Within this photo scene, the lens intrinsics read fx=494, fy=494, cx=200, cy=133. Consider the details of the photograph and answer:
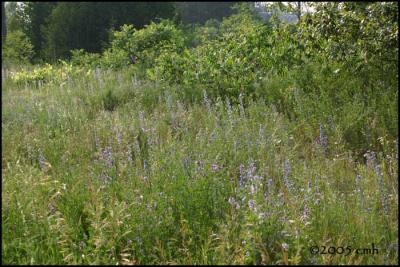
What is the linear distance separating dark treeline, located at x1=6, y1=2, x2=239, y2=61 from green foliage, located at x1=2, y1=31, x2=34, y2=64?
22 cm

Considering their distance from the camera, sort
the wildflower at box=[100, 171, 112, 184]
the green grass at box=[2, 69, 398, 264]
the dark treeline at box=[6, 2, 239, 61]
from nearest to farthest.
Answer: the green grass at box=[2, 69, 398, 264] < the wildflower at box=[100, 171, 112, 184] < the dark treeline at box=[6, 2, 239, 61]

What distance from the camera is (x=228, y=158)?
13.0 feet

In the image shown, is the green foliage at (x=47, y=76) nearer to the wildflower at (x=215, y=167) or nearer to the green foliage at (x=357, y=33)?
the green foliage at (x=357, y=33)

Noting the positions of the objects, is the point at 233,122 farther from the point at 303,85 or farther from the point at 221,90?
the point at 221,90

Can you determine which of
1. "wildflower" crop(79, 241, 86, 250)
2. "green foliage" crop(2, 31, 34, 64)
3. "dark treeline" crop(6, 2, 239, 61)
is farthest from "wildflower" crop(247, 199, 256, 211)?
"green foliage" crop(2, 31, 34, 64)

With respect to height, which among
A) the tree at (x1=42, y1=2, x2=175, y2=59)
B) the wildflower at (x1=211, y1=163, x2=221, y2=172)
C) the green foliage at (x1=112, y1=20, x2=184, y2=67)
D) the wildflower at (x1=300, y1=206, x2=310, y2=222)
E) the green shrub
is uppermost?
the tree at (x1=42, y1=2, x2=175, y2=59)

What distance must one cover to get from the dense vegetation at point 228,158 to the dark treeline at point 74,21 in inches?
112

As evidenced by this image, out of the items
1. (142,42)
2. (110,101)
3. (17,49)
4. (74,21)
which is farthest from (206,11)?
(110,101)

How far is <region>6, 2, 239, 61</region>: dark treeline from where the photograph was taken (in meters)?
10.7

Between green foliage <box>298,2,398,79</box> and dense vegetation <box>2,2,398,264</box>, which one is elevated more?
green foliage <box>298,2,398,79</box>

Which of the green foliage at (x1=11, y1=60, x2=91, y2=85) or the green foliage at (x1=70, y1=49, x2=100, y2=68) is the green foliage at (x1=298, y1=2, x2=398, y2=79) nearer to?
the green foliage at (x1=11, y1=60, x2=91, y2=85)

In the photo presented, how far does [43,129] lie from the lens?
17.1 feet

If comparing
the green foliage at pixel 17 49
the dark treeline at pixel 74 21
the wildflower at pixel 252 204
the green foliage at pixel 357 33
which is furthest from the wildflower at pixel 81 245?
the green foliage at pixel 17 49

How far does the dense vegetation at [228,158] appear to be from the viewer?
108 inches
